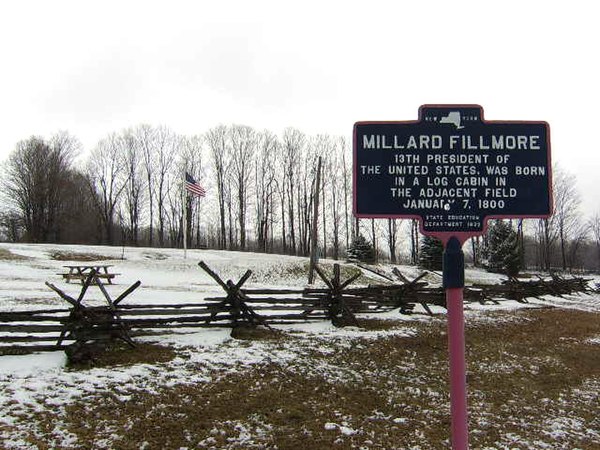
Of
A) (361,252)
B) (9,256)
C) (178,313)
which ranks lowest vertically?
(178,313)

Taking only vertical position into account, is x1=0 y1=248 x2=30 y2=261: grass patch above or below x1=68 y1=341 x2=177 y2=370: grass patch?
above

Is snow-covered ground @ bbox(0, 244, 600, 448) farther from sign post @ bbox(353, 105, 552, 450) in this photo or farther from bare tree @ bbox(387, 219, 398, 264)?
bare tree @ bbox(387, 219, 398, 264)

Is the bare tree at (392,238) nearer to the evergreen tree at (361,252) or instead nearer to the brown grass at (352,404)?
the evergreen tree at (361,252)

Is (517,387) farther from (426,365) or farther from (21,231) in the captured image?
(21,231)

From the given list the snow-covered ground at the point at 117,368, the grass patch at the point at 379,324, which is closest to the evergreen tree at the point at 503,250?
the snow-covered ground at the point at 117,368

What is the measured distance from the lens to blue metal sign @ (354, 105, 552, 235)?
316cm

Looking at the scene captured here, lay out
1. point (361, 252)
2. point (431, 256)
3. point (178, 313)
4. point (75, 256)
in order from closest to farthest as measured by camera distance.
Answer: point (178, 313) → point (75, 256) → point (361, 252) → point (431, 256)

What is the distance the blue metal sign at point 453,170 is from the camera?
316 cm

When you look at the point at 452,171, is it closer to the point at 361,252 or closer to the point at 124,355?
the point at 124,355

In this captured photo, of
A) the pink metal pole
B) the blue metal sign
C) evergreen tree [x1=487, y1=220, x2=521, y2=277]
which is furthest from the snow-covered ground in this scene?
evergreen tree [x1=487, y1=220, x2=521, y2=277]

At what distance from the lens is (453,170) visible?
3.18 m

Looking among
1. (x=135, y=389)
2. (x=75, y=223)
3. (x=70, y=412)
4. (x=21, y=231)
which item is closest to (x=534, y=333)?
(x=135, y=389)

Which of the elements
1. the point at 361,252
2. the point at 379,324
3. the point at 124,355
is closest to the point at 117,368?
the point at 124,355

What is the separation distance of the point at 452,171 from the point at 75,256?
33589 mm
